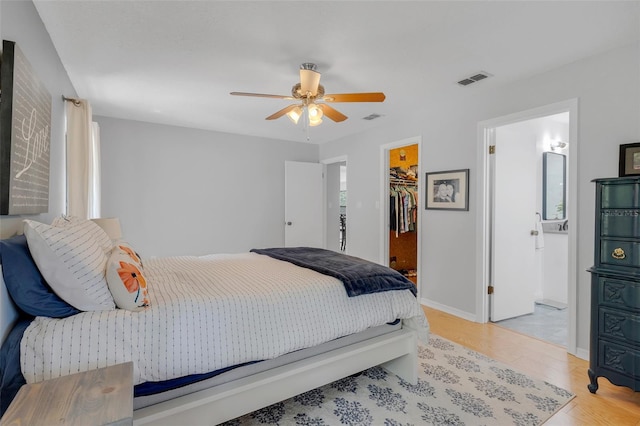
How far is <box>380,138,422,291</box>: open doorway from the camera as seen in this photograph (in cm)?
448

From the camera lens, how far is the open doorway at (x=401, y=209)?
4.48 meters

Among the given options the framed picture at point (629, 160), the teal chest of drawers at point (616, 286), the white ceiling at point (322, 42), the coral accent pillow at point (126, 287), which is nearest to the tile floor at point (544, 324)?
the teal chest of drawers at point (616, 286)

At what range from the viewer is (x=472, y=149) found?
3326mm

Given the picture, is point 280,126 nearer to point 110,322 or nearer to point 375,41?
point 375,41

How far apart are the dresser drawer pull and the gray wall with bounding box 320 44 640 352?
0.54m

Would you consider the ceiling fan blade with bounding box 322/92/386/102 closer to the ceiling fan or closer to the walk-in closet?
the ceiling fan

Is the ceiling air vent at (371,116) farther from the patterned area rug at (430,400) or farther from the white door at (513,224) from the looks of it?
the patterned area rug at (430,400)

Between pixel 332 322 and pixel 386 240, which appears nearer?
pixel 332 322

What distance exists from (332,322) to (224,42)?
2.06 metres

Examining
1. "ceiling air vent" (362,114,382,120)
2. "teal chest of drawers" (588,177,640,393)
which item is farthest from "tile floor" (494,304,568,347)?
"ceiling air vent" (362,114,382,120)

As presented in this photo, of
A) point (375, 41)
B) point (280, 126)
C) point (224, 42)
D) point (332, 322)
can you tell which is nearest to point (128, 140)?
point (280, 126)

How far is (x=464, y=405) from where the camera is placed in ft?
6.35

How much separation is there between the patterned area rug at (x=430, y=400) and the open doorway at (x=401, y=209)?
2.27 meters

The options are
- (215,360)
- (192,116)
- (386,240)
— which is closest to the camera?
(215,360)
